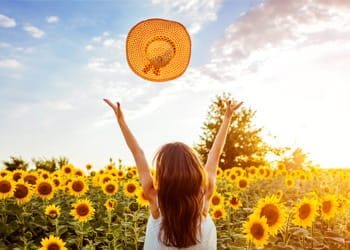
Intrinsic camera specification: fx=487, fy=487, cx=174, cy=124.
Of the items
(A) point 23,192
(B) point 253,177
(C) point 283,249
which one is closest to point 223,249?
(C) point 283,249

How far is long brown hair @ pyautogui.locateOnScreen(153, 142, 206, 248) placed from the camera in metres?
3.74

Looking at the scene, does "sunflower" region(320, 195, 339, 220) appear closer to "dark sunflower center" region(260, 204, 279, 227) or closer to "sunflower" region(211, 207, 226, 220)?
"dark sunflower center" region(260, 204, 279, 227)

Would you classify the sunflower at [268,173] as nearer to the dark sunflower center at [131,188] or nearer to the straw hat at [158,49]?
the dark sunflower center at [131,188]

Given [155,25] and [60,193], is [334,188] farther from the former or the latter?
[155,25]

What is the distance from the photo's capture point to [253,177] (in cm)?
1147

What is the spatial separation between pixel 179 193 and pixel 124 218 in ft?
13.0

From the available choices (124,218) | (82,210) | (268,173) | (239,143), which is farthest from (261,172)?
(239,143)

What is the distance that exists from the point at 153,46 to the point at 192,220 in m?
2.42

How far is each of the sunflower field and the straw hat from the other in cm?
186

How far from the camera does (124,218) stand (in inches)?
296

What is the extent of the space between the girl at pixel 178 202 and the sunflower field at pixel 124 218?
1036 millimetres

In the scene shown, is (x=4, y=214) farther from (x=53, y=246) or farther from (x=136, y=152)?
(x=136, y=152)

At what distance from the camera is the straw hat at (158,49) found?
548 centimetres

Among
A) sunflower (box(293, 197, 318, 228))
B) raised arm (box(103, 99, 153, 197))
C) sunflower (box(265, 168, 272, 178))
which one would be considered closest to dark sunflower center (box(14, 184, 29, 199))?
raised arm (box(103, 99, 153, 197))
